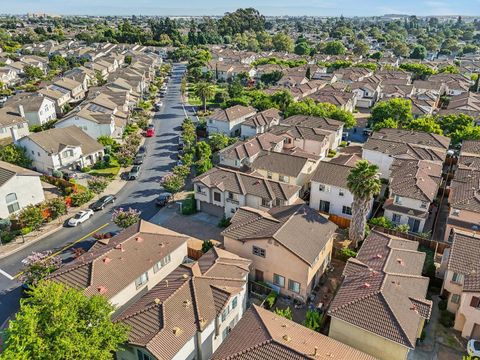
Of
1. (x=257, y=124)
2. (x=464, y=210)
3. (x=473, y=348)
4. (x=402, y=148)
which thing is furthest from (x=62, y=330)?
(x=257, y=124)

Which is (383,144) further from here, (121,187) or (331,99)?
(121,187)

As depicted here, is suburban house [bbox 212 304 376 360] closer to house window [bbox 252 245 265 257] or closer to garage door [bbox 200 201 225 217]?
house window [bbox 252 245 265 257]

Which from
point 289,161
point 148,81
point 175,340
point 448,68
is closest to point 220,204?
point 289,161

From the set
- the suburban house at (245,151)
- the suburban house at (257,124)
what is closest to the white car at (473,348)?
the suburban house at (245,151)

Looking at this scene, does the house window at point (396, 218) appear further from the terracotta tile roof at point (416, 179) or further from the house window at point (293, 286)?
the house window at point (293, 286)

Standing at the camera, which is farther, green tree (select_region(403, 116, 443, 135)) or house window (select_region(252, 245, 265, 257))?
green tree (select_region(403, 116, 443, 135))

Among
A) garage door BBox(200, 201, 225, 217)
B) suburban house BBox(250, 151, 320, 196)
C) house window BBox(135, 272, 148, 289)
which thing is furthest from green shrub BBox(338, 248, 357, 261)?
house window BBox(135, 272, 148, 289)
